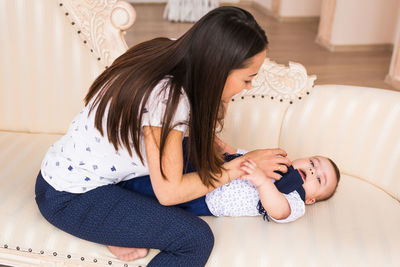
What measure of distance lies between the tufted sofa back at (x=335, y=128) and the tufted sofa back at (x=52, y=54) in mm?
636

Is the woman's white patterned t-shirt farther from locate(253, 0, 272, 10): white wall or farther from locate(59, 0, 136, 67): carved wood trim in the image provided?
locate(253, 0, 272, 10): white wall

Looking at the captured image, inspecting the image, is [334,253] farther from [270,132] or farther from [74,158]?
[74,158]

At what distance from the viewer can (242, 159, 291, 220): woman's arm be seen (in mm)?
1430

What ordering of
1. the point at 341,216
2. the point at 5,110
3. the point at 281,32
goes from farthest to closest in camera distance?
the point at 281,32 → the point at 5,110 → the point at 341,216

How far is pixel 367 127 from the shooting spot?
71.6 inches

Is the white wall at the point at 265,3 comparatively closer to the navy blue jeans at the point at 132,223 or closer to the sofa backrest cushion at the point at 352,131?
the sofa backrest cushion at the point at 352,131

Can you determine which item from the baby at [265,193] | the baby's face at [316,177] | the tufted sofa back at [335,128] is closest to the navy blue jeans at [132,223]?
the baby at [265,193]

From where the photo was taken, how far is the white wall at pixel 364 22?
4.91 m

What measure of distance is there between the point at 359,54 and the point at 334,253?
407cm

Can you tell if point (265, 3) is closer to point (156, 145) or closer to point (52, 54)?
point (52, 54)

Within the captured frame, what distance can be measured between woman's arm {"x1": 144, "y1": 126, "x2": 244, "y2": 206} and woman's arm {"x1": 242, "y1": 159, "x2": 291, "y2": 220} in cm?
10

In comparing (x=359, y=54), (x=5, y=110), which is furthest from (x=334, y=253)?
(x=359, y=54)

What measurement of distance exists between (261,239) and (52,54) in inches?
47.9

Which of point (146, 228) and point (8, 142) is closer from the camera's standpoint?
point (146, 228)
